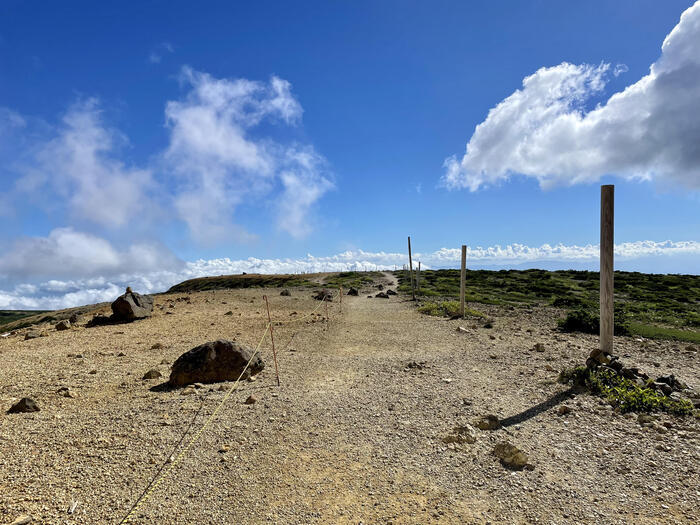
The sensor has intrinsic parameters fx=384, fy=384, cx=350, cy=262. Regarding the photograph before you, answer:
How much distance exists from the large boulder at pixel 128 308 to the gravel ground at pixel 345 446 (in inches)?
293

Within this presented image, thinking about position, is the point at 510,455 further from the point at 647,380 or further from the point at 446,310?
the point at 446,310

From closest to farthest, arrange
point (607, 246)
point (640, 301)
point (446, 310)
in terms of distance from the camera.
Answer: point (607, 246), point (446, 310), point (640, 301)

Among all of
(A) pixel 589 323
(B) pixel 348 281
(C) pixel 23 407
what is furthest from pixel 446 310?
(B) pixel 348 281

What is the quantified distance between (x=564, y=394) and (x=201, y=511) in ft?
25.0

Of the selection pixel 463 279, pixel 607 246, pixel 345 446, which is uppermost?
pixel 607 246

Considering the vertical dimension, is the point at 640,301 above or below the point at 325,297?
below

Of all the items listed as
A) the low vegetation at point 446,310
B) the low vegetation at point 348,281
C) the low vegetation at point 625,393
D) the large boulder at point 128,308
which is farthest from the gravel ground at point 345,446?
the low vegetation at point 348,281

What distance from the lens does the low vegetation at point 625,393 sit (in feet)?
24.2

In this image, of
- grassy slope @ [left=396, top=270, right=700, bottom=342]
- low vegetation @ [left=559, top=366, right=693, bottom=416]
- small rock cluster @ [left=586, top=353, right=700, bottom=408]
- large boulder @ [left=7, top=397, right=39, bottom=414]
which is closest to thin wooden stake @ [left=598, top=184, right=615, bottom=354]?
small rock cluster @ [left=586, top=353, right=700, bottom=408]

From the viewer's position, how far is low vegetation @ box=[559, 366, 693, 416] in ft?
24.2

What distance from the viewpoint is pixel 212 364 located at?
385 inches

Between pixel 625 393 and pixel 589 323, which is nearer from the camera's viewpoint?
pixel 625 393

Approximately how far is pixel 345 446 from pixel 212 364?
15.9 ft

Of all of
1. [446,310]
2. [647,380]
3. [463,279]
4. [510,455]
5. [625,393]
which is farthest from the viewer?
[446,310]
